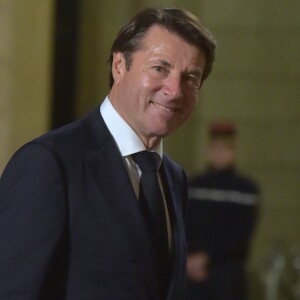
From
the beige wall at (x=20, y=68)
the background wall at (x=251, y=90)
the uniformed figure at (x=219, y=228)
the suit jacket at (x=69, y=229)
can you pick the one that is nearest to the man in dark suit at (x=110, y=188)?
the suit jacket at (x=69, y=229)

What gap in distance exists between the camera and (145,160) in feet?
10.3

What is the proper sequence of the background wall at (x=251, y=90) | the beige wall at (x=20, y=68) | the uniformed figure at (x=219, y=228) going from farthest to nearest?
the background wall at (x=251, y=90)
the uniformed figure at (x=219, y=228)
the beige wall at (x=20, y=68)

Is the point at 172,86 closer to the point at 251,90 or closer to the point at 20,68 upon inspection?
the point at 20,68

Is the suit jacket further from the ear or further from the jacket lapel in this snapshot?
the ear

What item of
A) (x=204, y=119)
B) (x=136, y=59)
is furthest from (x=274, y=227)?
(x=136, y=59)

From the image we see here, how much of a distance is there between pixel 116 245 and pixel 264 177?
15.0 feet

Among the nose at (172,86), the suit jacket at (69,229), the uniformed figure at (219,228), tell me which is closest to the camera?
the suit jacket at (69,229)

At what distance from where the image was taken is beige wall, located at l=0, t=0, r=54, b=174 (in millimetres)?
6578

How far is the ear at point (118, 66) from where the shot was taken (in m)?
3.15

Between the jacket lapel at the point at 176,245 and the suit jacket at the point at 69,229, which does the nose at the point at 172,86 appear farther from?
the jacket lapel at the point at 176,245

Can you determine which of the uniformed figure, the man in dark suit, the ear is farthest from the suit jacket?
the uniformed figure

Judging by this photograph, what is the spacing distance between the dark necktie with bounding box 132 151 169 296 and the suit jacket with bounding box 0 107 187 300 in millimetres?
79

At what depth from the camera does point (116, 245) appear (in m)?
2.93

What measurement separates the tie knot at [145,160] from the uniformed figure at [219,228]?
3.64 metres
